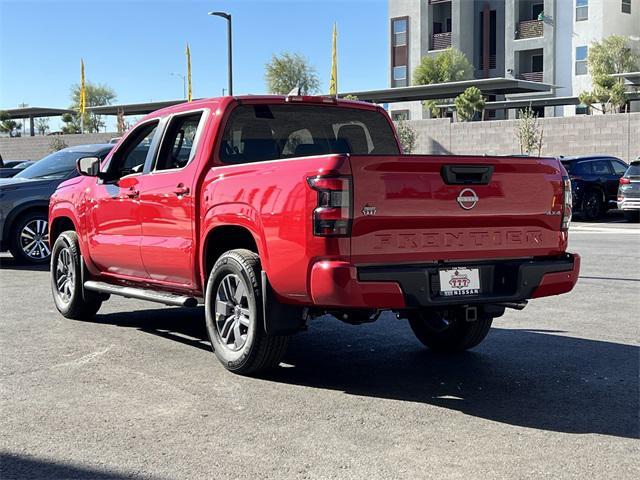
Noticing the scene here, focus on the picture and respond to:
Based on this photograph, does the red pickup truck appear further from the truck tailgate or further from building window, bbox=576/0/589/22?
building window, bbox=576/0/589/22

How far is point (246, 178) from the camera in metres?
6.05

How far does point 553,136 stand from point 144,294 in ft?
101

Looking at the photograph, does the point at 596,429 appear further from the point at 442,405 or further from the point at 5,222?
the point at 5,222

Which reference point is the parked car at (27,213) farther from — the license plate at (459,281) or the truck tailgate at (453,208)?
the license plate at (459,281)

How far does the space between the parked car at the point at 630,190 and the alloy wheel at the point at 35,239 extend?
14590 millimetres

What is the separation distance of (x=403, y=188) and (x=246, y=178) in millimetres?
1131

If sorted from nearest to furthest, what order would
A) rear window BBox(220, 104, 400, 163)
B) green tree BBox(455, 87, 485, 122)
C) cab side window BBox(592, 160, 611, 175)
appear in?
rear window BBox(220, 104, 400, 163), cab side window BBox(592, 160, 611, 175), green tree BBox(455, 87, 485, 122)

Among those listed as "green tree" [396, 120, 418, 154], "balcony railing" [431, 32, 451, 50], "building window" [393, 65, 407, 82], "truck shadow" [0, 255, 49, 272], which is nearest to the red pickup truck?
"truck shadow" [0, 255, 49, 272]

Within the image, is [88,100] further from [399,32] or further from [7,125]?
[399,32]

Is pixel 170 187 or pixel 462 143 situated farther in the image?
pixel 462 143

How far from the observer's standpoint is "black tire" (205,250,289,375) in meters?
6.02

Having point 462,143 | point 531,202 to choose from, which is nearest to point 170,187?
point 531,202

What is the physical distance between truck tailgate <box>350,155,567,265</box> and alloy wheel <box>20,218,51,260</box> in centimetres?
924

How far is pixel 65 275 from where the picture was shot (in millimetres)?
8891
